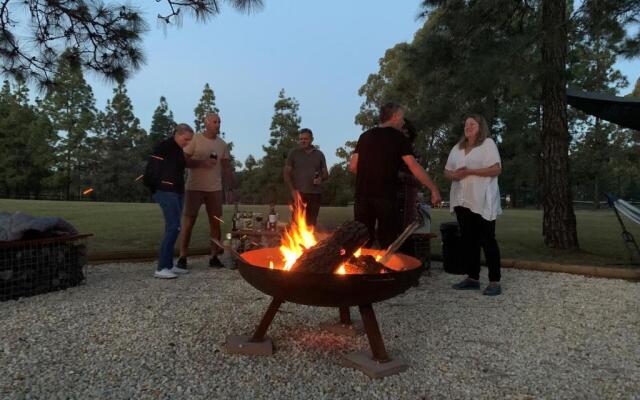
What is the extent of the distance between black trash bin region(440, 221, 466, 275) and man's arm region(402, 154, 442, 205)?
2.08 metres

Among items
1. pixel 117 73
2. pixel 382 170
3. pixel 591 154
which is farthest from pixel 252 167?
pixel 382 170

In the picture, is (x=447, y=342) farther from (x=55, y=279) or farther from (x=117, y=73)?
(x=117, y=73)

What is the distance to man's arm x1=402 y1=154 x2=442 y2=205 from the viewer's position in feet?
9.98

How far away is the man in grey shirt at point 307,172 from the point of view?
577 cm

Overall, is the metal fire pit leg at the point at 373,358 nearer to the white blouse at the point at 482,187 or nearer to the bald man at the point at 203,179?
the white blouse at the point at 482,187

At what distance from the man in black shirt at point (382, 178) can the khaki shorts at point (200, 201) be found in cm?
234

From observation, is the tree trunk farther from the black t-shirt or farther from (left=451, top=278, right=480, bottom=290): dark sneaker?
the black t-shirt

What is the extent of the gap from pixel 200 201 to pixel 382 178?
105 inches

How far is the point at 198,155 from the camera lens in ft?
16.6

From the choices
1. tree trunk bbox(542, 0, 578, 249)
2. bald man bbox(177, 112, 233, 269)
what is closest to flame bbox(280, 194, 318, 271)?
bald man bbox(177, 112, 233, 269)

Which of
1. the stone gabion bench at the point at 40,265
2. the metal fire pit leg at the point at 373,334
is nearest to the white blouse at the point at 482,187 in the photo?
the metal fire pit leg at the point at 373,334

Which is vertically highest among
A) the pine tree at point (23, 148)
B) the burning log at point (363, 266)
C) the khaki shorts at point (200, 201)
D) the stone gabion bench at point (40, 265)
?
the pine tree at point (23, 148)

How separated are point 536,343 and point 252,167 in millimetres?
37226

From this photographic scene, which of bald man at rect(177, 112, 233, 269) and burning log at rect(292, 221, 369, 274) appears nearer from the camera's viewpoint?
burning log at rect(292, 221, 369, 274)
